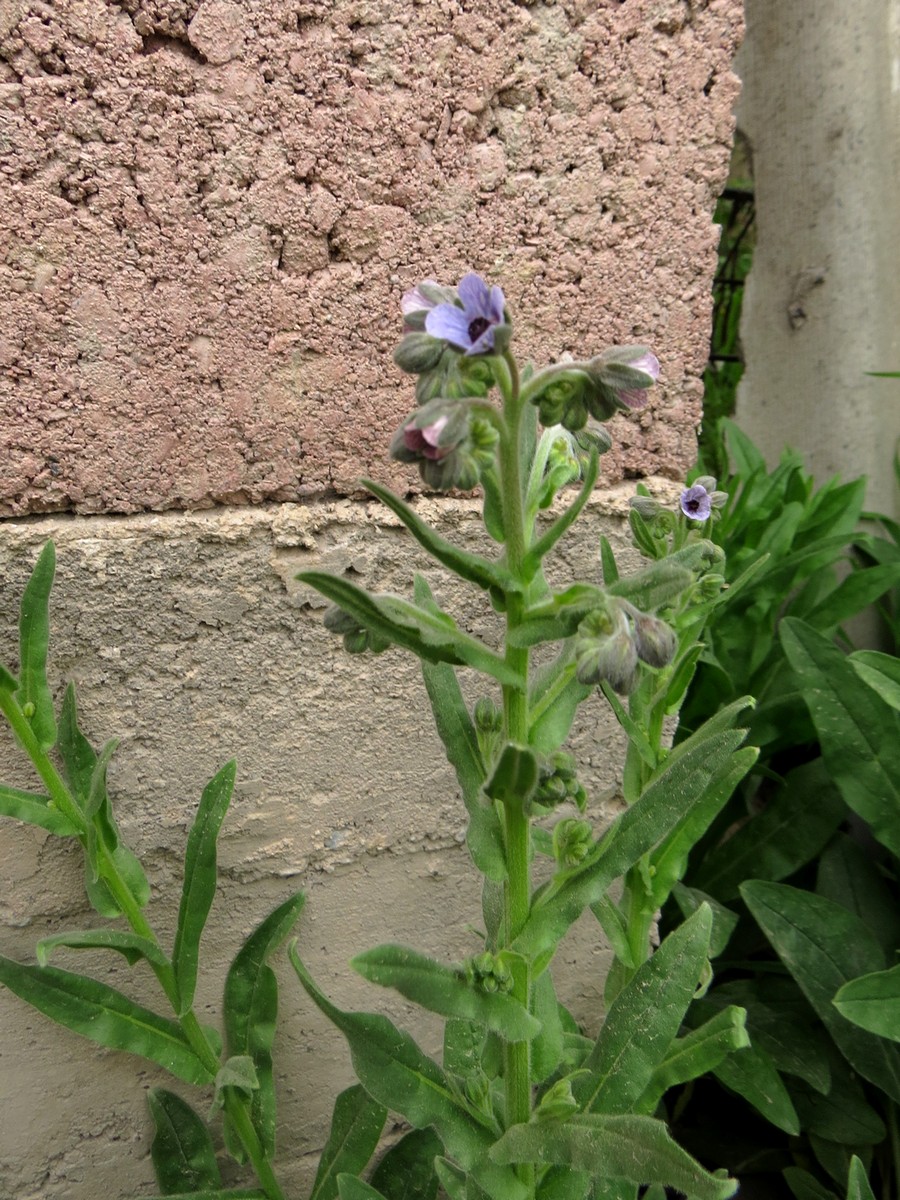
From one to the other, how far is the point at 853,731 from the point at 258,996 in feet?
3.94

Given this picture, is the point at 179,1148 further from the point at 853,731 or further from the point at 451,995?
the point at 853,731

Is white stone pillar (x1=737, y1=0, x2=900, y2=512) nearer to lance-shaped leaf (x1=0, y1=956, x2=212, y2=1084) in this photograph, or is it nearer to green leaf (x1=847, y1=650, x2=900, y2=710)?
green leaf (x1=847, y1=650, x2=900, y2=710)

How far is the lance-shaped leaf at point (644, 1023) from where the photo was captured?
1063mm

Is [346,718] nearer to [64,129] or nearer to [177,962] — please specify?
[177,962]

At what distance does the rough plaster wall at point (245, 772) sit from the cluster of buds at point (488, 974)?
588 mm

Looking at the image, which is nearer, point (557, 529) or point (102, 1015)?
point (557, 529)

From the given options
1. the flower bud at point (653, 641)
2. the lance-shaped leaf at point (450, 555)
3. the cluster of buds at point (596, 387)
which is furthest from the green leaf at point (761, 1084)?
the cluster of buds at point (596, 387)

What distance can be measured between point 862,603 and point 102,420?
1776 millimetres

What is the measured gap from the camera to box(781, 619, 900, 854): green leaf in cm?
175

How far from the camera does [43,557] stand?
1.21 metres

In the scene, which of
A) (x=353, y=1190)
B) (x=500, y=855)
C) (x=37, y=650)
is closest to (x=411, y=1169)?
(x=353, y=1190)

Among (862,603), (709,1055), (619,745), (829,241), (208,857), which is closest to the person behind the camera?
(709,1055)

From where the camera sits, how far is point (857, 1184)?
127cm

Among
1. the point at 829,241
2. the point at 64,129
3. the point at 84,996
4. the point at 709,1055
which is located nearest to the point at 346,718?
the point at 84,996
